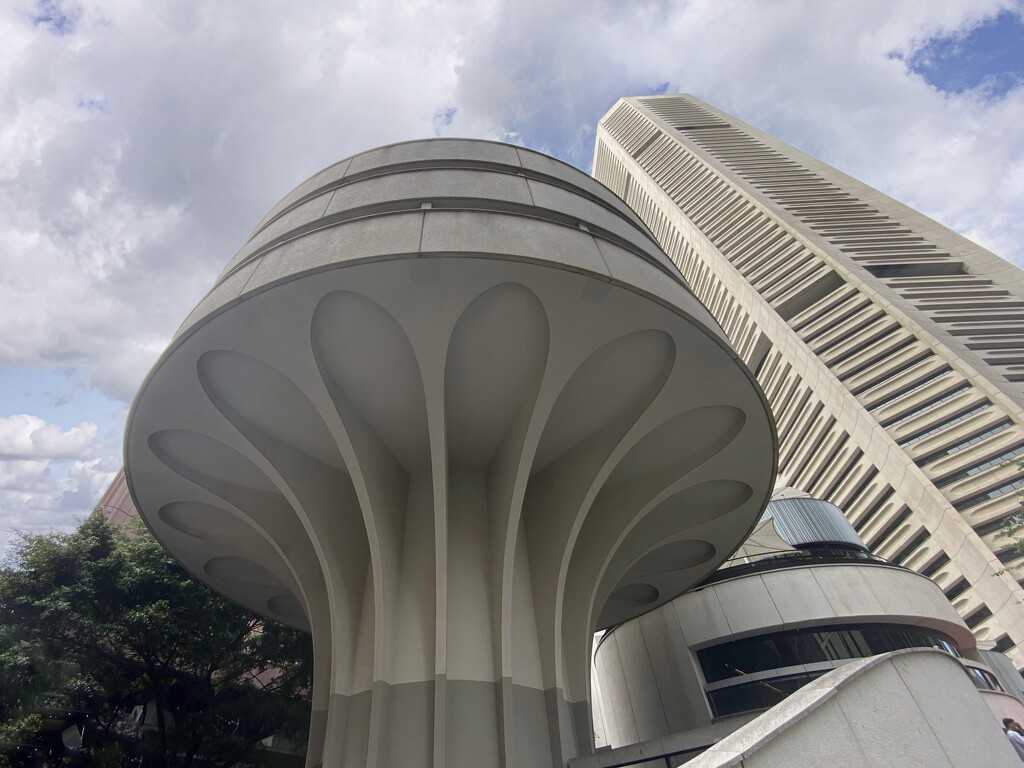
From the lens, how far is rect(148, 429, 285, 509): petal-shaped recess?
10.1 metres

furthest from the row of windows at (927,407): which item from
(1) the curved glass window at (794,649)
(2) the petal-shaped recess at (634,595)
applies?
(2) the petal-shaped recess at (634,595)

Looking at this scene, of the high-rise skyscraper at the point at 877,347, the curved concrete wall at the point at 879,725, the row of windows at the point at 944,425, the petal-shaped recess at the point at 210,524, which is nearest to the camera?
the curved concrete wall at the point at 879,725

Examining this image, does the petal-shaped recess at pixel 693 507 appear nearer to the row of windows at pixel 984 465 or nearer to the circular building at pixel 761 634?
the circular building at pixel 761 634

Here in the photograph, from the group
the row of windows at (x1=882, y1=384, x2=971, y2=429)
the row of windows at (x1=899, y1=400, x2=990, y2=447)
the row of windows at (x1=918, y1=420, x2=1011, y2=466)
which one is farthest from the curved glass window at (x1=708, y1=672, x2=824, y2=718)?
the row of windows at (x1=882, y1=384, x2=971, y2=429)

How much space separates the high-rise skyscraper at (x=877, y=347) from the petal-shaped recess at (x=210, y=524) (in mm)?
26163

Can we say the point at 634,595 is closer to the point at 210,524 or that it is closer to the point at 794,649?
the point at 794,649

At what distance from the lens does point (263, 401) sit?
9727 millimetres

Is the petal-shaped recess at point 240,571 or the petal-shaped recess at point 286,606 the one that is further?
the petal-shaped recess at point 286,606

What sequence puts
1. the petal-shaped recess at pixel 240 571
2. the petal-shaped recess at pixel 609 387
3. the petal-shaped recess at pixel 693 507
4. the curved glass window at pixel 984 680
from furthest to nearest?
the curved glass window at pixel 984 680, the petal-shaped recess at pixel 240 571, the petal-shaped recess at pixel 693 507, the petal-shaped recess at pixel 609 387

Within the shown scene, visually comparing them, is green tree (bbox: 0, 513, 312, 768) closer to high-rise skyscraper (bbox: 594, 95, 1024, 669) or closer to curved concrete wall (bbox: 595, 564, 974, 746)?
curved concrete wall (bbox: 595, 564, 974, 746)

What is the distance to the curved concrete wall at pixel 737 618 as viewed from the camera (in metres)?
16.0

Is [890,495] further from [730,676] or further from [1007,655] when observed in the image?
[730,676]

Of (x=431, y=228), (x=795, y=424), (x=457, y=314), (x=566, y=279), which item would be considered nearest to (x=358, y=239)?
(x=431, y=228)

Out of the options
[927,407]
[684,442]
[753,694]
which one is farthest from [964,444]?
[684,442]
